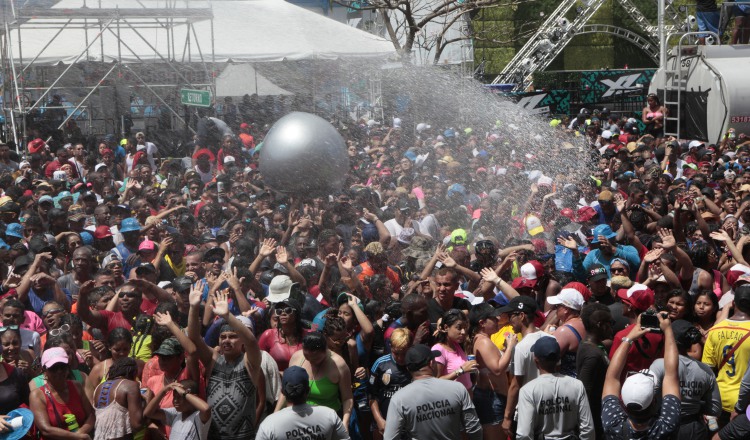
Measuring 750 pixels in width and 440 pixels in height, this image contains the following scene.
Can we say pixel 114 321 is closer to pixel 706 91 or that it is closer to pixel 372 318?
pixel 372 318

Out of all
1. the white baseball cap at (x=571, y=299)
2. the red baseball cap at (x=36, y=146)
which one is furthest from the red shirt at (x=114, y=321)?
the red baseball cap at (x=36, y=146)

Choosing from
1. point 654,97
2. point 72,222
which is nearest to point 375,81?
point 654,97

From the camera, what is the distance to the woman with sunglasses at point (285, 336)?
6.60 metres

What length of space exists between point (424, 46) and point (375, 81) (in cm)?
146

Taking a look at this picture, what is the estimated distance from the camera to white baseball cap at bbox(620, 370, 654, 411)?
5.20 meters

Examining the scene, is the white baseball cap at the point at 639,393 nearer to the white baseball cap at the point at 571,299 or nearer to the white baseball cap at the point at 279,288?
the white baseball cap at the point at 571,299

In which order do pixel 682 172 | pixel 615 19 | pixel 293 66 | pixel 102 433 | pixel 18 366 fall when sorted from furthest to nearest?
pixel 615 19 < pixel 293 66 < pixel 682 172 < pixel 18 366 < pixel 102 433

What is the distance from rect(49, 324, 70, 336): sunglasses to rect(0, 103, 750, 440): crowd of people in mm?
34

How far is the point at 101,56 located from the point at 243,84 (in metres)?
6.48

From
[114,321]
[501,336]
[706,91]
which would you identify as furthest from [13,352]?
[706,91]

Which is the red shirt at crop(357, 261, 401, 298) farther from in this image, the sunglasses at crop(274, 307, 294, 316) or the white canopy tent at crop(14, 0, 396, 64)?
the white canopy tent at crop(14, 0, 396, 64)

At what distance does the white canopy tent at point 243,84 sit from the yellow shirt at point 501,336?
63.9 feet

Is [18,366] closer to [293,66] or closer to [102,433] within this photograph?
[102,433]

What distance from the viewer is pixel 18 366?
20.4ft
